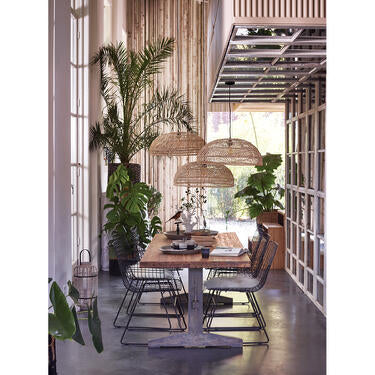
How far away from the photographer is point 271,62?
18.3 ft

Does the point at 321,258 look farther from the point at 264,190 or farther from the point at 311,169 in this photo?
the point at 264,190

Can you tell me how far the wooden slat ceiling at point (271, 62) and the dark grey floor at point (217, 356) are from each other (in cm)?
258

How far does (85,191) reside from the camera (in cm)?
813

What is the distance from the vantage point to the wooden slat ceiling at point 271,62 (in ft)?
14.8

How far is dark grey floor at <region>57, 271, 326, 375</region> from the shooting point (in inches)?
180

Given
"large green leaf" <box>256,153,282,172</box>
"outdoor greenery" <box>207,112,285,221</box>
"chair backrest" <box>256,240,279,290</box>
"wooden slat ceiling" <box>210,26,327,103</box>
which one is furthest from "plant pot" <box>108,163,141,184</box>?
"outdoor greenery" <box>207,112,285,221</box>

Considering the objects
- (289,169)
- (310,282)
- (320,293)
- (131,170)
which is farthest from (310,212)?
(131,170)

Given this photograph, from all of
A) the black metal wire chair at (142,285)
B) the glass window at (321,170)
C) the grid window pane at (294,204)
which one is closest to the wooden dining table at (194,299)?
the black metal wire chair at (142,285)

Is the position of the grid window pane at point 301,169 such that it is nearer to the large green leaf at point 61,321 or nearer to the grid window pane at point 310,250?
the grid window pane at point 310,250

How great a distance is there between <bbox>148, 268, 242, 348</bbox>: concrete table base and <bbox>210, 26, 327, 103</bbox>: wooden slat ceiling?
2.04 m

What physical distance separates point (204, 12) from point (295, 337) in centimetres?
873

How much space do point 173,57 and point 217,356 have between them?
880 cm

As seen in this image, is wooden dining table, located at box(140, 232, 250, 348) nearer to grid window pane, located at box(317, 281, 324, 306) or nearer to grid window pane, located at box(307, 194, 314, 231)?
grid window pane, located at box(317, 281, 324, 306)
